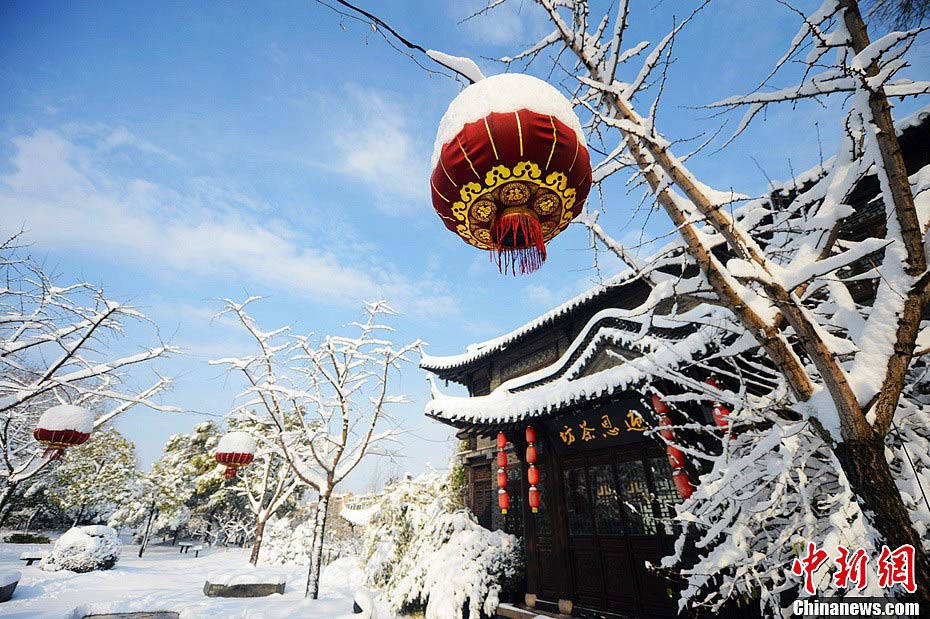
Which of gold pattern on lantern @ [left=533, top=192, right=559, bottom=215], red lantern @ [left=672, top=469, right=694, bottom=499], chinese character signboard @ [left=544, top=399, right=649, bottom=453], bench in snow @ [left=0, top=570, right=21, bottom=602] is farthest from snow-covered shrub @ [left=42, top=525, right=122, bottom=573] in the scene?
gold pattern on lantern @ [left=533, top=192, right=559, bottom=215]

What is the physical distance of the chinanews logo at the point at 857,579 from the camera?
1.97 meters

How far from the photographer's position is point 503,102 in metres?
2.22

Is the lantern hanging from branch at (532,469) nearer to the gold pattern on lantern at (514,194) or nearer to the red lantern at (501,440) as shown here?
the red lantern at (501,440)

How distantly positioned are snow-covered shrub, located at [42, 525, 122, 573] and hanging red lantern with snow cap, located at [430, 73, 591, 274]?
1871 centimetres

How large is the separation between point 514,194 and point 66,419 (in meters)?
9.26

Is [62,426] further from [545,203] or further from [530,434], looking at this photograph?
[545,203]

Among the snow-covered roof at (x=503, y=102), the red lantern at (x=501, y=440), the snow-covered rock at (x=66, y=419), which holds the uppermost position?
the snow-covered roof at (x=503, y=102)

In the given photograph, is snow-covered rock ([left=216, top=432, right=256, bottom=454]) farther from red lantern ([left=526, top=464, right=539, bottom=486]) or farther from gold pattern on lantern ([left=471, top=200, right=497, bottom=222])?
gold pattern on lantern ([left=471, top=200, right=497, bottom=222])

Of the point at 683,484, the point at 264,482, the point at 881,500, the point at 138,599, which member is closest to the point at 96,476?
the point at 264,482

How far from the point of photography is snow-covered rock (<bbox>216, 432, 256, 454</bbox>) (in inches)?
384

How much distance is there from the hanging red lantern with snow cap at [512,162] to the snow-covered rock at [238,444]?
993 cm

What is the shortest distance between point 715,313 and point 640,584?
180 inches

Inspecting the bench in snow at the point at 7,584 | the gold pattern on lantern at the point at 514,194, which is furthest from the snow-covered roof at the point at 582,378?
the bench in snow at the point at 7,584

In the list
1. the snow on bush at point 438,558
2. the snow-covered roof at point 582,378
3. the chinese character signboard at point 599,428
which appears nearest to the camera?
the snow-covered roof at point 582,378
